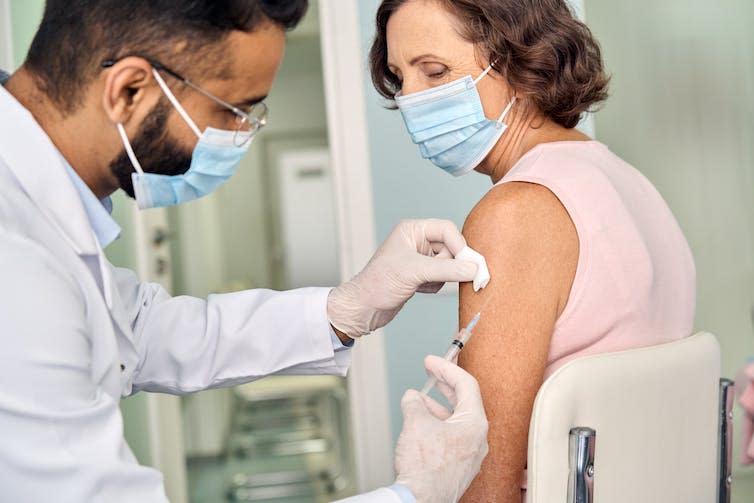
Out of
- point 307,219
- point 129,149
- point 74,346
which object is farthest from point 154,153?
point 307,219

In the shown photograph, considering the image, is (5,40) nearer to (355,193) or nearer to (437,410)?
(355,193)

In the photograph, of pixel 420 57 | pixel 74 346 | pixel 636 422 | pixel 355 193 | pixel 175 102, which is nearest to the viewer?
pixel 74 346

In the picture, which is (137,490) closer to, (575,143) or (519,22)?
(575,143)

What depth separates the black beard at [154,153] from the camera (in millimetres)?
1063

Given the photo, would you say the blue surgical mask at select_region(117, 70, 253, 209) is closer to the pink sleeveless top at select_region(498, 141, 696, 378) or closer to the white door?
the pink sleeveless top at select_region(498, 141, 696, 378)

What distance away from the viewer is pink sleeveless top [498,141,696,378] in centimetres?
104

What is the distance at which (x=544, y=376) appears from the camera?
1.07m

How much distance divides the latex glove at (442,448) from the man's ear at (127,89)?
504 mm

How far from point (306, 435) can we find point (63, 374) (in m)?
4.20

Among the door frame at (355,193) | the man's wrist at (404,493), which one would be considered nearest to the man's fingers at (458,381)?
the man's wrist at (404,493)

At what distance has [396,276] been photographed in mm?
1247

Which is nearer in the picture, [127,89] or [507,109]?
[127,89]

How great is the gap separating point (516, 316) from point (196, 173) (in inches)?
19.7

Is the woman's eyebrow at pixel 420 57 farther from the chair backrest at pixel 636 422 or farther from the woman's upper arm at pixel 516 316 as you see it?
the chair backrest at pixel 636 422
